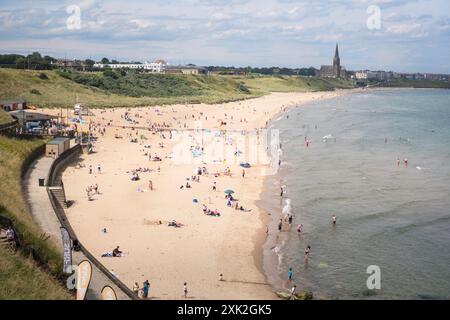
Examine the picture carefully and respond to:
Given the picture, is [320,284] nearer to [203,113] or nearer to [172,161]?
[172,161]

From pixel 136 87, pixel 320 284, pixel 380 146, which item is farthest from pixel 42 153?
pixel 136 87

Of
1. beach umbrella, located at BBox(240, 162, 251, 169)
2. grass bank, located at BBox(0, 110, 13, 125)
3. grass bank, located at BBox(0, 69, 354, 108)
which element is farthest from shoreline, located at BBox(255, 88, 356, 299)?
grass bank, located at BBox(0, 69, 354, 108)

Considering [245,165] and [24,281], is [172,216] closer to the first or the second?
[24,281]

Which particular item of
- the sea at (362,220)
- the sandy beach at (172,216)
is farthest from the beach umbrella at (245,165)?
the sea at (362,220)

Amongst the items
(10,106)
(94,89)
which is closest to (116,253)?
(10,106)

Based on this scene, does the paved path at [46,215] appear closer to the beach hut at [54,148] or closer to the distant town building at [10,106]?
the beach hut at [54,148]

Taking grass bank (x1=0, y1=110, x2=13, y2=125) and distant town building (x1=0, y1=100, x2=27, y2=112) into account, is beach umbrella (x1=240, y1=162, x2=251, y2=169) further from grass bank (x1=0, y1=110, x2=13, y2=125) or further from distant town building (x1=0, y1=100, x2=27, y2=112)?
distant town building (x1=0, y1=100, x2=27, y2=112)
